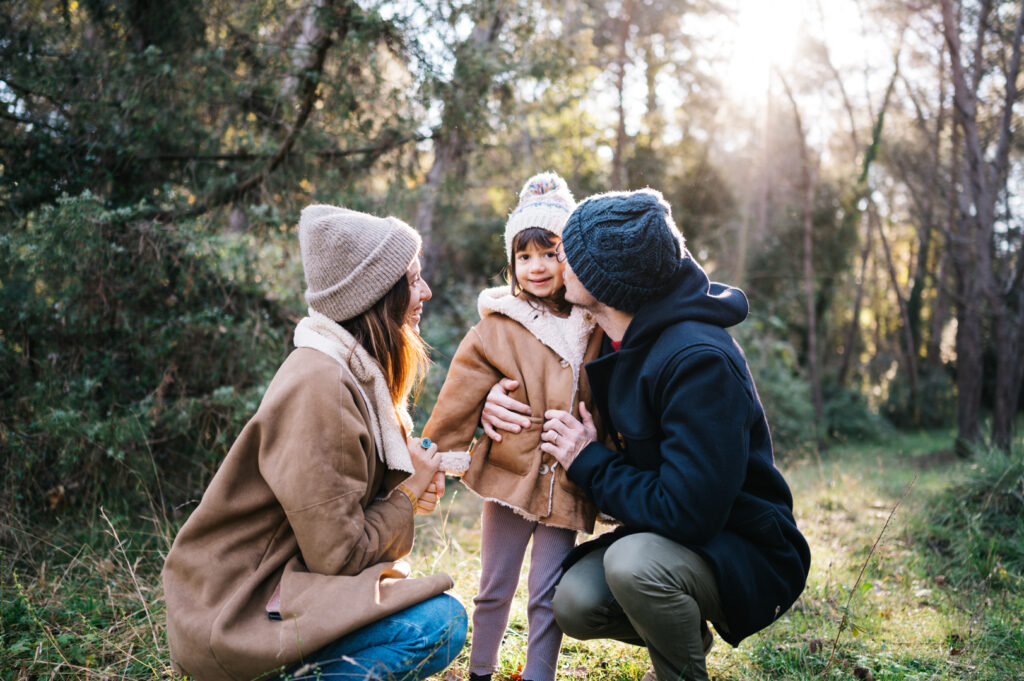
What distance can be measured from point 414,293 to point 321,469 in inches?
26.7

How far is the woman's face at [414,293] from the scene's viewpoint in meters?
2.27

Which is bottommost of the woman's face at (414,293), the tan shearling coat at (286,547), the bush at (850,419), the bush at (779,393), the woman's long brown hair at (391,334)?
the bush at (850,419)

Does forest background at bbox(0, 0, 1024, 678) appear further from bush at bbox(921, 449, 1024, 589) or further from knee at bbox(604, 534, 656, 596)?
knee at bbox(604, 534, 656, 596)

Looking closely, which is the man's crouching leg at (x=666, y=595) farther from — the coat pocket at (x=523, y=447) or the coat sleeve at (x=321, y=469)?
the coat sleeve at (x=321, y=469)

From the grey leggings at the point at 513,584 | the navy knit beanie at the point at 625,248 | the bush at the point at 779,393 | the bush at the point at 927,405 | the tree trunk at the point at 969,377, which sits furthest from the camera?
the bush at the point at 927,405

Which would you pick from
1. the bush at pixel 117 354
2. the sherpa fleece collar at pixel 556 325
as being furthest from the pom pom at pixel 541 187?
the bush at pixel 117 354

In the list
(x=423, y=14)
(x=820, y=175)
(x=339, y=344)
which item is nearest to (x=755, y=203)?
(x=820, y=175)

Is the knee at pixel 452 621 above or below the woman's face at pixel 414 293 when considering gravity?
below

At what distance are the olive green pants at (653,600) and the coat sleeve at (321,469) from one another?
0.71 m

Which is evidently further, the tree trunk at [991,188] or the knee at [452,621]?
the tree trunk at [991,188]

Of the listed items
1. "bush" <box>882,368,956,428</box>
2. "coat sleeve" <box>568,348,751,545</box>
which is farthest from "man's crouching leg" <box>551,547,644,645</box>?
"bush" <box>882,368,956,428</box>

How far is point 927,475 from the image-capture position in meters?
7.61

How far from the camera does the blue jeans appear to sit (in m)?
1.92

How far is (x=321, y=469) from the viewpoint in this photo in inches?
72.6
